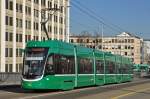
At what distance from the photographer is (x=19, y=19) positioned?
350 ft

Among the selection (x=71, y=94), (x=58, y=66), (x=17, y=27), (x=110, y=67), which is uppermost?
(x=17, y=27)

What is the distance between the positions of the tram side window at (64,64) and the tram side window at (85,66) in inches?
76.5

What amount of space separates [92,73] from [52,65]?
10.2 metres

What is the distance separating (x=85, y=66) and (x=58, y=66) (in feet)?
22.9

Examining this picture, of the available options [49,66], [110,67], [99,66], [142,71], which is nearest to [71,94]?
[49,66]

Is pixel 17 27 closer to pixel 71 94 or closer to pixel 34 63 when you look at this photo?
pixel 34 63

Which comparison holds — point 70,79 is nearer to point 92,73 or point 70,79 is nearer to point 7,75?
point 92,73

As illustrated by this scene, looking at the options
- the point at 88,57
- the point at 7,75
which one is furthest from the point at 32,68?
the point at 7,75

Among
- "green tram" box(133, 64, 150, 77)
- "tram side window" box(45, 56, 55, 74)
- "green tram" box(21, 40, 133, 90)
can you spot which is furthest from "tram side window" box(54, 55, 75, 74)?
"green tram" box(133, 64, 150, 77)

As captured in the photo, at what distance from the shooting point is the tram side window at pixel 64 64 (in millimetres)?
31703

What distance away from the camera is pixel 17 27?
106 meters

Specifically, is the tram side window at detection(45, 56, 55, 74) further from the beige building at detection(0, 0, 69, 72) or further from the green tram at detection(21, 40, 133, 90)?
the beige building at detection(0, 0, 69, 72)

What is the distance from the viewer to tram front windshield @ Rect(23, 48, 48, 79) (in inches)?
1195

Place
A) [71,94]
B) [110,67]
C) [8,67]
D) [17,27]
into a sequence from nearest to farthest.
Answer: [71,94], [110,67], [8,67], [17,27]
